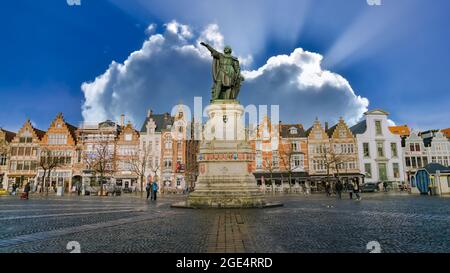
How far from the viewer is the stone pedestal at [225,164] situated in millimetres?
15109

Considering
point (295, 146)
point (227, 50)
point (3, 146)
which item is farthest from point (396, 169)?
point (3, 146)

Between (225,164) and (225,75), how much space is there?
5.35 m

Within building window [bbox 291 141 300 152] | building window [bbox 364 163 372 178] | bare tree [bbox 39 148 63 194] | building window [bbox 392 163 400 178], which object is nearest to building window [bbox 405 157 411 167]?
building window [bbox 392 163 400 178]

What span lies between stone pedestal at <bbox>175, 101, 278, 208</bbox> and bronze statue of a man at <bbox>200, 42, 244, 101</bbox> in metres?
0.83

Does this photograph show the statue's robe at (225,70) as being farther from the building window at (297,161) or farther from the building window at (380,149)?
the building window at (380,149)

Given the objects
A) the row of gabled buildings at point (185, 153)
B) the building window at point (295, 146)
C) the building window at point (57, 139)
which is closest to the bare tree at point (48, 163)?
the row of gabled buildings at point (185, 153)

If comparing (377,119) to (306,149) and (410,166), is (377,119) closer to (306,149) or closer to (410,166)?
(410,166)

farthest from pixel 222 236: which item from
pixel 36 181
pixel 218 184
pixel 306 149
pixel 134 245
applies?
pixel 36 181

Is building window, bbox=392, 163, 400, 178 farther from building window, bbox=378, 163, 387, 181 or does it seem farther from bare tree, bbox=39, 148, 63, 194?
bare tree, bbox=39, 148, 63, 194

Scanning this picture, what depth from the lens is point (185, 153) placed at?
6144 cm

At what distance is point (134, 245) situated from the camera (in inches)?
233

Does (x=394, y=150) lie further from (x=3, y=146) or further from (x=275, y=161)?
(x=3, y=146)

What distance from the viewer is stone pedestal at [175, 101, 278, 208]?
1511 cm
